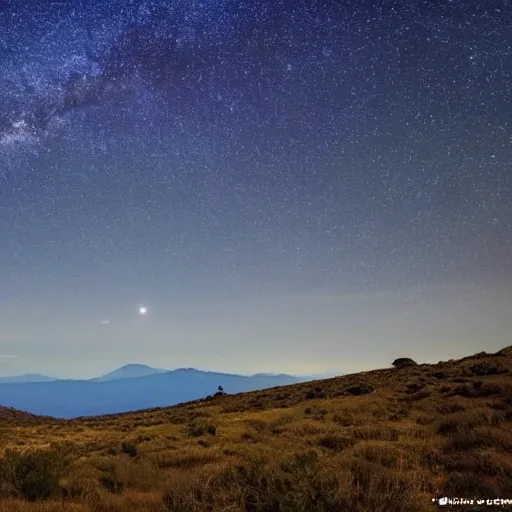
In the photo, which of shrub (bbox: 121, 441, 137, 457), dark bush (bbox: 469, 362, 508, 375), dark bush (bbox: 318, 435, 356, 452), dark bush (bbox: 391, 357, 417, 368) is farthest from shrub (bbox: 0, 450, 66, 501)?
dark bush (bbox: 391, 357, 417, 368)

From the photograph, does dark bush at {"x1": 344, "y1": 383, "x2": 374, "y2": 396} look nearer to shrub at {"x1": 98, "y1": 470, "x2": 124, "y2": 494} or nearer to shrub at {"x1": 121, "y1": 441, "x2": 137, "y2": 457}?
shrub at {"x1": 121, "y1": 441, "x2": 137, "y2": 457}

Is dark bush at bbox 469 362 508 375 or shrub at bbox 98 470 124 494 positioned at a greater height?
dark bush at bbox 469 362 508 375

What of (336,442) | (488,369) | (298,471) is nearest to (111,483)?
(298,471)

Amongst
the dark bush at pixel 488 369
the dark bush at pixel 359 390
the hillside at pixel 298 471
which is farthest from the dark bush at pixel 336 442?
the dark bush at pixel 488 369

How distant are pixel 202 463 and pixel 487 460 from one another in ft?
22.4

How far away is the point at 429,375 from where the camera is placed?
1303 inches

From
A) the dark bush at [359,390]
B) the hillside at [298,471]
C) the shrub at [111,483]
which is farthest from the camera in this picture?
the dark bush at [359,390]

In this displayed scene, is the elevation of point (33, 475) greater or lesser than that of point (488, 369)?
greater

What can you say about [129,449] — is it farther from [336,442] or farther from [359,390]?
[359,390]

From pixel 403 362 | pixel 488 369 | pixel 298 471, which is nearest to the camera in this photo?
pixel 298 471

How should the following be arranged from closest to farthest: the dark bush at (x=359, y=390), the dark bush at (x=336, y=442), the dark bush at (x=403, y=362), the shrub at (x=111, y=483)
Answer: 1. the shrub at (x=111, y=483)
2. the dark bush at (x=336, y=442)
3. the dark bush at (x=359, y=390)
4. the dark bush at (x=403, y=362)

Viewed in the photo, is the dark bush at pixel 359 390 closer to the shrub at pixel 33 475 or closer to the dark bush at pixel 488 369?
the dark bush at pixel 488 369

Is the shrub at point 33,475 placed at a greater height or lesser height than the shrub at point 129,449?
greater

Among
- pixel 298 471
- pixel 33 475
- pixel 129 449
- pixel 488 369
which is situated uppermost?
pixel 298 471
